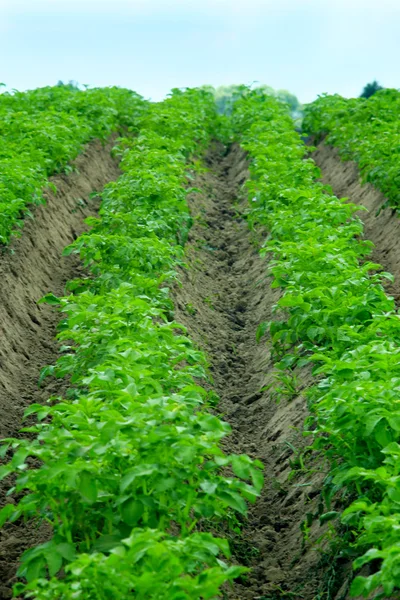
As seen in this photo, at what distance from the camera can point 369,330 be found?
5758mm

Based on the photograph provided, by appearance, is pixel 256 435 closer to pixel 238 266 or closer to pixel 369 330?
pixel 369 330

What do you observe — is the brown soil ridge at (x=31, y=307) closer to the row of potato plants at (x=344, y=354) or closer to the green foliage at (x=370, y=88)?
the row of potato plants at (x=344, y=354)

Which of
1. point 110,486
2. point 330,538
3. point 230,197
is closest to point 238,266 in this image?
point 230,197

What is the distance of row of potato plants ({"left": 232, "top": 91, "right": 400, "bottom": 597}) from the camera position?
4.27 meters

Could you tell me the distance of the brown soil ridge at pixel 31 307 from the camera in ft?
18.5

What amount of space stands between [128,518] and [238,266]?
6963 mm

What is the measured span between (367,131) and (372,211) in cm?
230

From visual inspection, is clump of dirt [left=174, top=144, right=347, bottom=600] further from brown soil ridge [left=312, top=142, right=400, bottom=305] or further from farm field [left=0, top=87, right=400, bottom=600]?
brown soil ridge [left=312, top=142, right=400, bottom=305]

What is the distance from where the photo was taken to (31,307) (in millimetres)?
8852

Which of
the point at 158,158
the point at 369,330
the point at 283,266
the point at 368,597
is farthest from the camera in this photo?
the point at 158,158

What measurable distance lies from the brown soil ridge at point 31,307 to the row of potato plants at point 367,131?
144 inches

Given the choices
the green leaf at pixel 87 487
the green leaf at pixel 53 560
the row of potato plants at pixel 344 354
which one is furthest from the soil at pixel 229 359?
the green leaf at pixel 87 487

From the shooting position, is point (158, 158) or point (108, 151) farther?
point (108, 151)

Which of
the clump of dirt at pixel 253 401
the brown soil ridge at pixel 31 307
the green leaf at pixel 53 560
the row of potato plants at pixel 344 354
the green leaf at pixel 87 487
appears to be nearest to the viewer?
the green leaf at pixel 53 560
